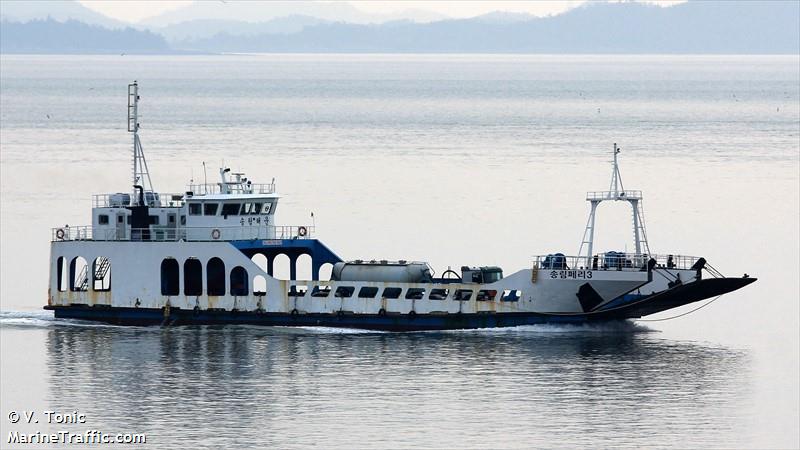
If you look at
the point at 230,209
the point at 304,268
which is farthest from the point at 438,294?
the point at 304,268

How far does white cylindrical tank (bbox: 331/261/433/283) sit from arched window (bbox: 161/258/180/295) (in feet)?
18.8

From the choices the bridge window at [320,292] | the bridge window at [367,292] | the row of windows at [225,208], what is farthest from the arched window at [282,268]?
the bridge window at [367,292]

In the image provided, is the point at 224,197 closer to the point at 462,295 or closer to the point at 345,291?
the point at 345,291

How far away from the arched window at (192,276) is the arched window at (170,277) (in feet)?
1.16

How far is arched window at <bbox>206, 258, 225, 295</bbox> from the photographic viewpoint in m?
63.0

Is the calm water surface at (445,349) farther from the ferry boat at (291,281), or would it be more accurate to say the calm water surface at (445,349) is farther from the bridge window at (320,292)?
the bridge window at (320,292)

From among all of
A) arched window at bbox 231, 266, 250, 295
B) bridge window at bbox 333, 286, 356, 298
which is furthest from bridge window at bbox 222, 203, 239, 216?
bridge window at bbox 333, 286, 356, 298

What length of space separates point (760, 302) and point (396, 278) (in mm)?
14661

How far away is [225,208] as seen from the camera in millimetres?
63656

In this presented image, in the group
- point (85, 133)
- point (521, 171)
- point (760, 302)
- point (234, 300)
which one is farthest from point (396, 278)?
point (85, 133)

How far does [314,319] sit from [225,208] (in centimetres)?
550

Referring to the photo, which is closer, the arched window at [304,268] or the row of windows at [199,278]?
the row of windows at [199,278]

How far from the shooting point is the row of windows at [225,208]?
6353cm

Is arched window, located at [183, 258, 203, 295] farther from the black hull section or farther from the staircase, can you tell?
the staircase
